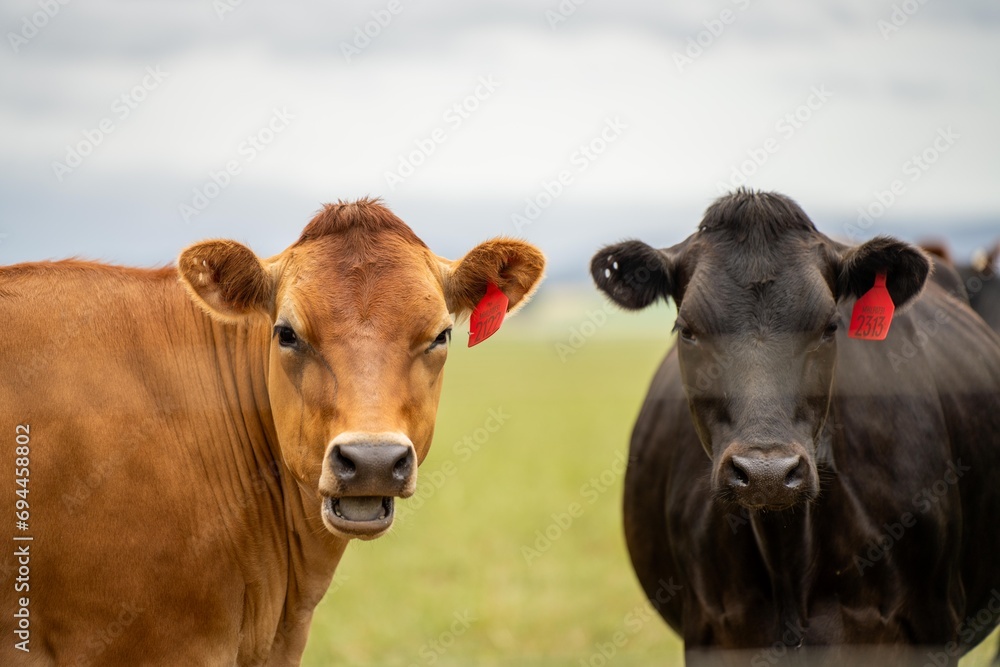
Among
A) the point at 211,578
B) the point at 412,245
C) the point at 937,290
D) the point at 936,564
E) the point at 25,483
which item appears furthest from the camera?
the point at 937,290

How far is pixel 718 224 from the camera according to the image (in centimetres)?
452

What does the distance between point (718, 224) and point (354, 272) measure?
164cm

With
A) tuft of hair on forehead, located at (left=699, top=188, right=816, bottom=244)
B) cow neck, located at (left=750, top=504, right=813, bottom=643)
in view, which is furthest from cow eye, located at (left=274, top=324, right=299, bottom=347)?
cow neck, located at (left=750, top=504, right=813, bottom=643)

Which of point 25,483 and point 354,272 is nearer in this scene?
point 25,483

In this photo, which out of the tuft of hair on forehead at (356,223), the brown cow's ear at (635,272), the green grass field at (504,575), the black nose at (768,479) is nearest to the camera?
the black nose at (768,479)

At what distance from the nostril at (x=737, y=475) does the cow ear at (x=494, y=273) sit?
120 centimetres

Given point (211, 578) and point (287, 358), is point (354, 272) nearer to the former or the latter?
point (287, 358)

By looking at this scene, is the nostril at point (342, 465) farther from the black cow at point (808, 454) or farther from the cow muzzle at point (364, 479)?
the black cow at point (808, 454)

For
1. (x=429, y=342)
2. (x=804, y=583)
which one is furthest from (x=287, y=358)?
(x=804, y=583)

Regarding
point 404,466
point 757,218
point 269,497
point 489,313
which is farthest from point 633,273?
point 269,497

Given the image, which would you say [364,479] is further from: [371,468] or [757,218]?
[757,218]

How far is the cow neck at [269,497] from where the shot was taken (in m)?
4.27

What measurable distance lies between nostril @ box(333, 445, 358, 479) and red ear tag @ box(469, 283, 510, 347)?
1043 millimetres

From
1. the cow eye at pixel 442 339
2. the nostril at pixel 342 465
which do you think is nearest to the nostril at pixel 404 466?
the nostril at pixel 342 465
